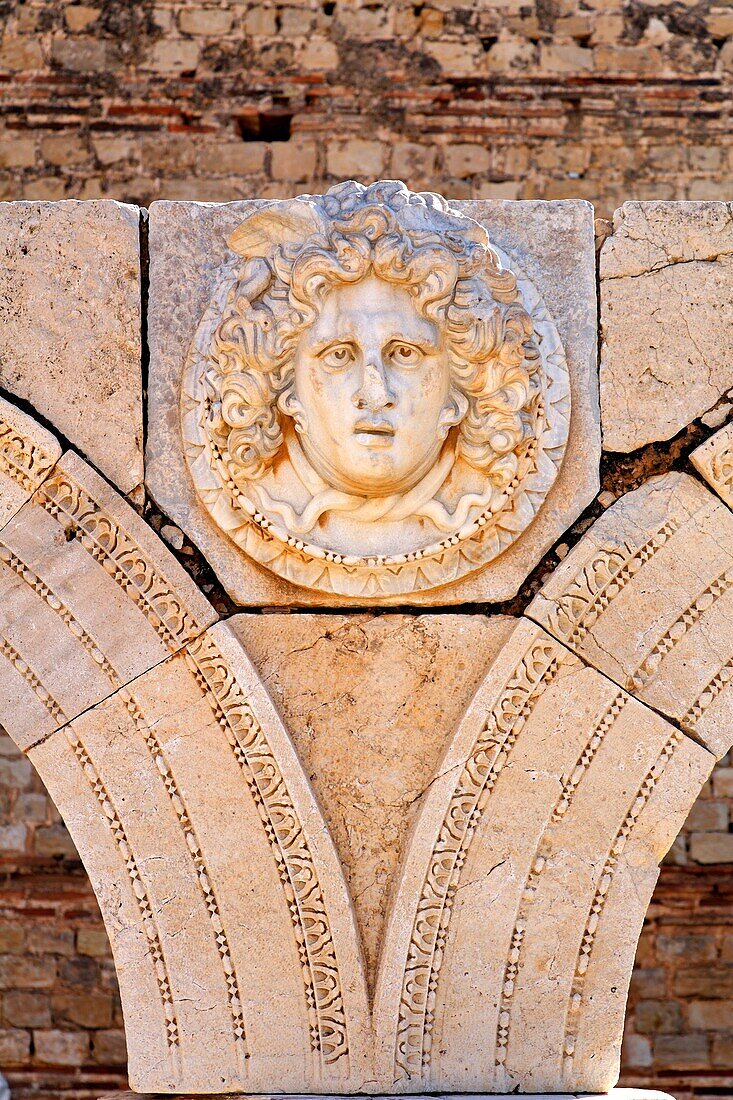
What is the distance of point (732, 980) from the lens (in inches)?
265

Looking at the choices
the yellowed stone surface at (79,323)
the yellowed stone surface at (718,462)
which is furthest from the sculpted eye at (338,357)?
the yellowed stone surface at (718,462)

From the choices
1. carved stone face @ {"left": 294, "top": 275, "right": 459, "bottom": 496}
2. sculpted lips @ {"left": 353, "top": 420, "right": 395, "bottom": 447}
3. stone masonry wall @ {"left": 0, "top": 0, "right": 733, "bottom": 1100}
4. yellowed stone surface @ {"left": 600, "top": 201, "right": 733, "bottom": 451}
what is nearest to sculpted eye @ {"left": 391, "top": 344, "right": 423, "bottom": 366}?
carved stone face @ {"left": 294, "top": 275, "right": 459, "bottom": 496}

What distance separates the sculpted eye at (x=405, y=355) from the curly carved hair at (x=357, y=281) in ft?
0.25

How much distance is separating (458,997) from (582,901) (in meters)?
0.33

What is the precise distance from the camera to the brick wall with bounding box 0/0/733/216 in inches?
292

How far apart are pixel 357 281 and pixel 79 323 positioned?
24.9 inches

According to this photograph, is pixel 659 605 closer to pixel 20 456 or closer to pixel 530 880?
pixel 530 880

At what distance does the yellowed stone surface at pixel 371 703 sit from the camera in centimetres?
325

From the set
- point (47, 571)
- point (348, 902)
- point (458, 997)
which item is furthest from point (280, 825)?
point (47, 571)

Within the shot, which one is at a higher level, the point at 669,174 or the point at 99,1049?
the point at 669,174

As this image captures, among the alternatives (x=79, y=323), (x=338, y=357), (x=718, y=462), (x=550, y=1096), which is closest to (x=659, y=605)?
(x=718, y=462)

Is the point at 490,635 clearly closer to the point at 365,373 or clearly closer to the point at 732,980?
the point at 365,373

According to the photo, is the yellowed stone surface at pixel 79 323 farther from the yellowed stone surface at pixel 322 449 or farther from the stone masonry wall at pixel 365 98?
the stone masonry wall at pixel 365 98

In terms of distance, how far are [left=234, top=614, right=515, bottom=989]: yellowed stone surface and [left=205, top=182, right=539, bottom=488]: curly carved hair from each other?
1.16ft
